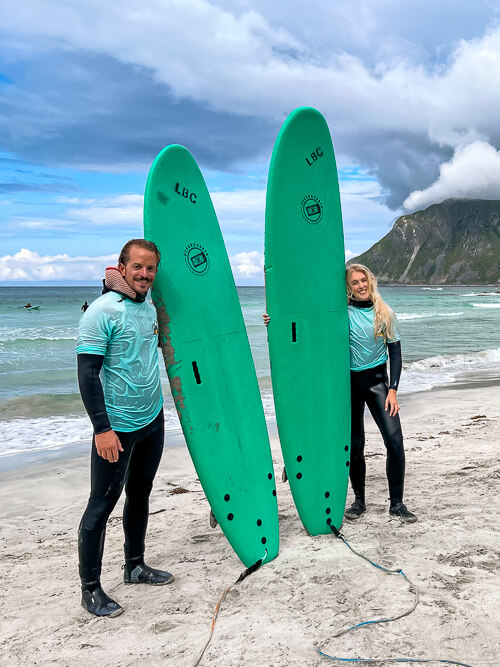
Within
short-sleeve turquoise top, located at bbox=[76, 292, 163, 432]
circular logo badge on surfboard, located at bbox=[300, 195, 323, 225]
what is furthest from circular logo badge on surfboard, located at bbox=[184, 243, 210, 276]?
circular logo badge on surfboard, located at bbox=[300, 195, 323, 225]

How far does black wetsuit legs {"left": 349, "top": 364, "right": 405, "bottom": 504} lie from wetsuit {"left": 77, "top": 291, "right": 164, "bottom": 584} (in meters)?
1.29

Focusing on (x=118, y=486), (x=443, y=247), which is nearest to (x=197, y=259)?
(x=118, y=486)

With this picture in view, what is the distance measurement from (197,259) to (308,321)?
725 millimetres

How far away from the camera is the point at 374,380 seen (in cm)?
309

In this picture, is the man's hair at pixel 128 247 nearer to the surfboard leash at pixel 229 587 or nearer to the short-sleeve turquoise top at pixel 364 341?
the short-sleeve turquoise top at pixel 364 341

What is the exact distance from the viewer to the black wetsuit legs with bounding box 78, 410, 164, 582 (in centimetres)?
223

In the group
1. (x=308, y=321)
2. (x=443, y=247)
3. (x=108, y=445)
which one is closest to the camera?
(x=108, y=445)

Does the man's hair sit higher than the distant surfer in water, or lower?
higher

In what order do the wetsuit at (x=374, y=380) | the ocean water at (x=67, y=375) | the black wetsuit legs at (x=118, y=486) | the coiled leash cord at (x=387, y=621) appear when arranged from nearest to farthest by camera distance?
the coiled leash cord at (x=387, y=621), the black wetsuit legs at (x=118, y=486), the wetsuit at (x=374, y=380), the ocean water at (x=67, y=375)

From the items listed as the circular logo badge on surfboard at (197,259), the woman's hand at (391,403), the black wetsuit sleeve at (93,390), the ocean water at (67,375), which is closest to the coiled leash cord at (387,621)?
the woman's hand at (391,403)

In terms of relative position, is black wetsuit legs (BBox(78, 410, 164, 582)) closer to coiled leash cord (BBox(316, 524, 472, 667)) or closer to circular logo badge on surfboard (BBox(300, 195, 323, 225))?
coiled leash cord (BBox(316, 524, 472, 667))

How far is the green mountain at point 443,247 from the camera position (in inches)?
5394

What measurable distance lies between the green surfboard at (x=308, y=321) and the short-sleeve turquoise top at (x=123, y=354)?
2.84 feet

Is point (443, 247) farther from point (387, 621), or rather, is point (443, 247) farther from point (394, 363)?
point (387, 621)
